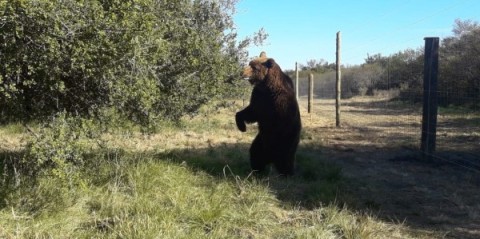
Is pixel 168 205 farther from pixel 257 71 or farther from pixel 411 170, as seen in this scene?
pixel 411 170

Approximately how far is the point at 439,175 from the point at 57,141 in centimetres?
559

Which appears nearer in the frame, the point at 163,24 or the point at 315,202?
the point at 163,24

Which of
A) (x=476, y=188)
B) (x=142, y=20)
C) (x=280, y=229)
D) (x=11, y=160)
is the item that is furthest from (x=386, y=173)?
(x=11, y=160)

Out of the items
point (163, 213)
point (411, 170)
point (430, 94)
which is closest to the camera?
point (163, 213)

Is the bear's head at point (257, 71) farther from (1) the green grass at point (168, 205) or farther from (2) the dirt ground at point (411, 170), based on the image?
(2) the dirt ground at point (411, 170)

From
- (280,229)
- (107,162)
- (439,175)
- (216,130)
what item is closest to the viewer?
(280,229)

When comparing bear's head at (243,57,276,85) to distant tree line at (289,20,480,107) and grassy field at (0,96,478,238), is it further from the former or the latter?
distant tree line at (289,20,480,107)

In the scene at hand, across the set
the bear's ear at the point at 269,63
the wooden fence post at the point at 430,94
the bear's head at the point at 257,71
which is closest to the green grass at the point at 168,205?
the bear's head at the point at 257,71

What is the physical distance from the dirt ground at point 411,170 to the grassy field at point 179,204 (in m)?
0.28

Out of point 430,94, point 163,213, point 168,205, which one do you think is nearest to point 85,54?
→ point 163,213

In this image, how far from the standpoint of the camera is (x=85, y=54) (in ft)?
13.2

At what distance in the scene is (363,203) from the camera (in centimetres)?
572

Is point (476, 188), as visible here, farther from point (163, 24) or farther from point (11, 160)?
point (11, 160)

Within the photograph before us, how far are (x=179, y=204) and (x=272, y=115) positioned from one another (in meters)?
2.15
